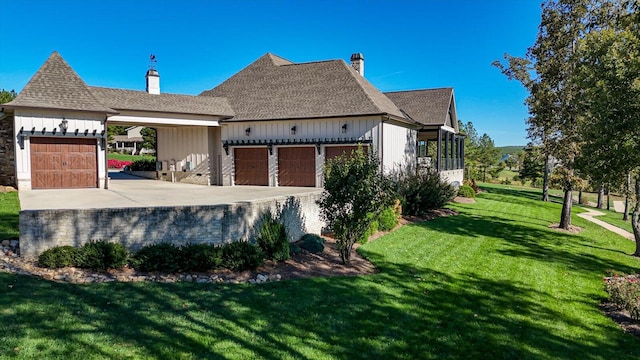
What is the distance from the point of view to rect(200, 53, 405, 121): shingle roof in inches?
757

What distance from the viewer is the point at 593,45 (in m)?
12.8

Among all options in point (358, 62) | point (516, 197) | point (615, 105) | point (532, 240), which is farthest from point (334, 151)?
point (516, 197)

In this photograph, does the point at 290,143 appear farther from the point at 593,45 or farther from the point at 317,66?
the point at 593,45

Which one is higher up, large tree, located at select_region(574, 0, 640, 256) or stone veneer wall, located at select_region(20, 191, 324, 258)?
large tree, located at select_region(574, 0, 640, 256)

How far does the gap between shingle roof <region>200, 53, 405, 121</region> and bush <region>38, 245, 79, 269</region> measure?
12758mm

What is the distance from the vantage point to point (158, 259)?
8836mm

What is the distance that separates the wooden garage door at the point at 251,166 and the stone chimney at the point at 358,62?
8564 mm

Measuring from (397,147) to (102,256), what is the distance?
49.8 feet

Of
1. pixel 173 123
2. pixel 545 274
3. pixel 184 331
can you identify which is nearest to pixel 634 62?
pixel 545 274

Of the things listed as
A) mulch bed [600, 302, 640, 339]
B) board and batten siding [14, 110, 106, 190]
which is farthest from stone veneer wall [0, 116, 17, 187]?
mulch bed [600, 302, 640, 339]

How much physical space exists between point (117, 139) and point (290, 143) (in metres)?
65.0

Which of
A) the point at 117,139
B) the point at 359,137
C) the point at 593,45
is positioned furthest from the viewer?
the point at 117,139

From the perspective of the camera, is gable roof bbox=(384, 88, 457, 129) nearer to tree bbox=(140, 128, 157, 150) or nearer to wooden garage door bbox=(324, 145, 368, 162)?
wooden garage door bbox=(324, 145, 368, 162)

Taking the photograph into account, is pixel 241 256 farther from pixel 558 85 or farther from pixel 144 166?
pixel 144 166
